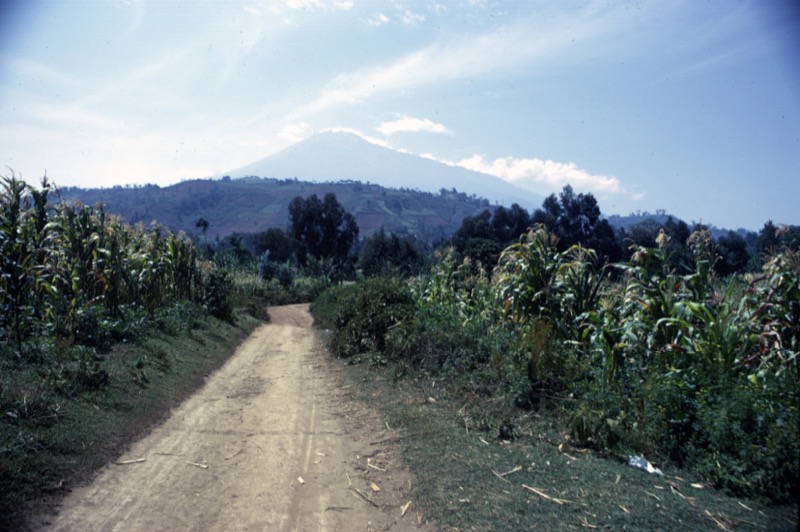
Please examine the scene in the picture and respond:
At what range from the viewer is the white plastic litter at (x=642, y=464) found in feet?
16.6

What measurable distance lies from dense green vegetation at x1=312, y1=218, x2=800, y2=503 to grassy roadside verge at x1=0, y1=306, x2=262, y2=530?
4.60 m

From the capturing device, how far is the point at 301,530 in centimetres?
444

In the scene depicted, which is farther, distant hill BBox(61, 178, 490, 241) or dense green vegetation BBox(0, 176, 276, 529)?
distant hill BBox(61, 178, 490, 241)

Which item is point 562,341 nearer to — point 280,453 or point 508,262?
point 508,262

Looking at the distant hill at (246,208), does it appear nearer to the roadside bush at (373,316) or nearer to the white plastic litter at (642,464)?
the roadside bush at (373,316)

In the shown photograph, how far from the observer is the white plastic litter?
5.06m

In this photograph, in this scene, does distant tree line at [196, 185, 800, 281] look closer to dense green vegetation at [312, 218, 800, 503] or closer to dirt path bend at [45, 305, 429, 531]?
dense green vegetation at [312, 218, 800, 503]

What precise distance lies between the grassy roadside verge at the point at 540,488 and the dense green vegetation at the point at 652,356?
30cm

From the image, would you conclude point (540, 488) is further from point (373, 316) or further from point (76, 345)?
point (373, 316)

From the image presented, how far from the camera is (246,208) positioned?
6511 inches

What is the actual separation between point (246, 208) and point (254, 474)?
552 ft

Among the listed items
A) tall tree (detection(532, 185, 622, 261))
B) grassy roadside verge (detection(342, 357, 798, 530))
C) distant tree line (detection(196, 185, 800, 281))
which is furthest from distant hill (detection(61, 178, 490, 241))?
grassy roadside verge (detection(342, 357, 798, 530))

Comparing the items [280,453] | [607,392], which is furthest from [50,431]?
[607,392]

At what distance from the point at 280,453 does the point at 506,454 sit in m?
2.76
